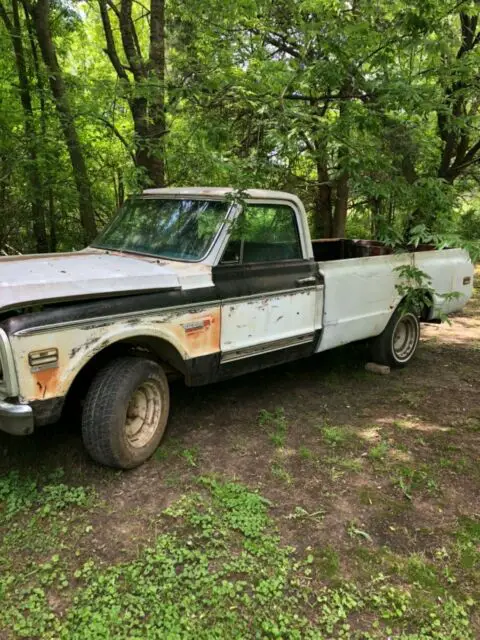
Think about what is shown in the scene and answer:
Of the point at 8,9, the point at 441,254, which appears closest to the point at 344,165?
the point at 441,254

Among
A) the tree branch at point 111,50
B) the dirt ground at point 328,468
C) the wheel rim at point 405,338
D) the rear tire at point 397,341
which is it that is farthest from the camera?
the tree branch at point 111,50

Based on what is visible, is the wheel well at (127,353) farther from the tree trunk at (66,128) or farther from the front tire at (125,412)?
the tree trunk at (66,128)

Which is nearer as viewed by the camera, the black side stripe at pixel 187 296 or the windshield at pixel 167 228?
the black side stripe at pixel 187 296

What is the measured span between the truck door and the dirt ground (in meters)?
0.64

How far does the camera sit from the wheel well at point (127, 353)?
350 centimetres

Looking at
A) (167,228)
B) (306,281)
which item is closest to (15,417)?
(167,228)

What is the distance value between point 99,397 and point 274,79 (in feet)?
11.7

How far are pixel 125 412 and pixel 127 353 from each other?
501 mm

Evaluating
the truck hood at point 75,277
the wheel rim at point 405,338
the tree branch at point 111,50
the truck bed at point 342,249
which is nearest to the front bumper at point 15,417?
the truck hood at point 75,277

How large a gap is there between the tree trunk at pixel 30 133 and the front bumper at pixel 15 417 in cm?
474

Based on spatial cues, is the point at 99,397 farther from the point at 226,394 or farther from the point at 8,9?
the point at 8,9

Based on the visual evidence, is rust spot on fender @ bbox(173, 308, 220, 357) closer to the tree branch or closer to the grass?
the grass

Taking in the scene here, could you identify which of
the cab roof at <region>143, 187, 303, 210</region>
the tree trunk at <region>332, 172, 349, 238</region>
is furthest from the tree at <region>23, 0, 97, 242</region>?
the tree trunk at <region>332, 172, 349, 238</region>

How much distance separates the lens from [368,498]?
10.7 feet
